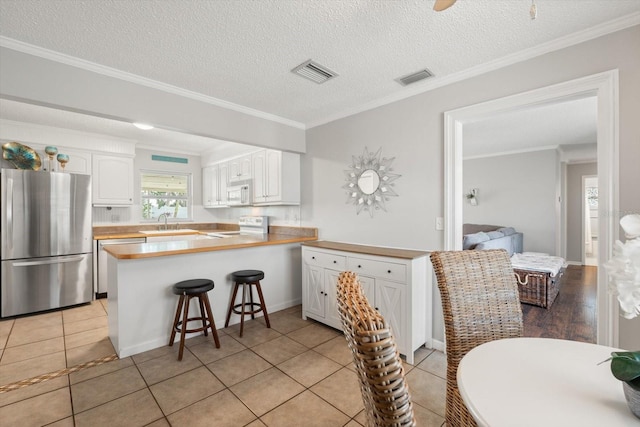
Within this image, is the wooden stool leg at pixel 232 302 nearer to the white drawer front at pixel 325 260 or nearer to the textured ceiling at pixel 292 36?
the white drawer front at pixel 325 260

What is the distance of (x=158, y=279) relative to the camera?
9.08 ft

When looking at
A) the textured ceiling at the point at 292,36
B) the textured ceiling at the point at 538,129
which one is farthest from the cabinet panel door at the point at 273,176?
the textured ceiling at the point at 538,129

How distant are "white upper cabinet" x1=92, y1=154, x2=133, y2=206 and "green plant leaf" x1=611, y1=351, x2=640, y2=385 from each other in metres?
5.64

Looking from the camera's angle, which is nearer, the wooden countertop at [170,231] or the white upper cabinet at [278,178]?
the white upper cabinet at [278,178]

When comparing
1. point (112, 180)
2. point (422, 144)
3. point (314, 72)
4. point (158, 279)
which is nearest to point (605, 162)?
point (422, 144)

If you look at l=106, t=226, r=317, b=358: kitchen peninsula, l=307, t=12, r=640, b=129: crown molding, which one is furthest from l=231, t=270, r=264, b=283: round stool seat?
l=307, t=12, r=640, b=129: crown molding

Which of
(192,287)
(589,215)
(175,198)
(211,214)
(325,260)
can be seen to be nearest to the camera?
(192,287)

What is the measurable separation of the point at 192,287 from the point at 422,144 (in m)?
2.54

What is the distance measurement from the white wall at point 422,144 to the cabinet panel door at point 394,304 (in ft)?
1.43

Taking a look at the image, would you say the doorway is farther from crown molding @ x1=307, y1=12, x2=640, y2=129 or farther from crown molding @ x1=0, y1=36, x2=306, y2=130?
crown molding @ x1=0, y1=36, x2=306, y2=130

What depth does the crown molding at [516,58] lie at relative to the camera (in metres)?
1.86

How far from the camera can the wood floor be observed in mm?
3020

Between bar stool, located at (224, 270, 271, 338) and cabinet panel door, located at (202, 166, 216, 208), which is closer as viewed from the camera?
bar stool, located at (224, 270, 271, 338)

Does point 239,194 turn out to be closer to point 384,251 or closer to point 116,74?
point 116,74
